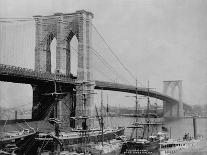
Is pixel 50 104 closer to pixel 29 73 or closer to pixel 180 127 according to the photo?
pixel 29 73

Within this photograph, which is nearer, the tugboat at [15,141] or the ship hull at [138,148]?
the tugboat at [15,141]

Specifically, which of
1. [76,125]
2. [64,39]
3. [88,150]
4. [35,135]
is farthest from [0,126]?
[64,39]

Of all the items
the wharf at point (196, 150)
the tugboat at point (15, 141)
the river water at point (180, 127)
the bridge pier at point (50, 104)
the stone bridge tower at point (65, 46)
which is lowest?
the wharf at point (196, 150)

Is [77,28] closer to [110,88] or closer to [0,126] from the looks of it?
[110,88]

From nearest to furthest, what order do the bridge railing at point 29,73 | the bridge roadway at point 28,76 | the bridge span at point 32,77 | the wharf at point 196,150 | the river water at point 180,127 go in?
the wharf at point 196,150, the bridge railing at point 29,73, the bridge roadway at point 28,76, the bridge span at point 32,77, the river water at point 180,127

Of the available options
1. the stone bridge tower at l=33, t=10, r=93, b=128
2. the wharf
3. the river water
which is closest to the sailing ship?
the stone bridge tower at l=33, t=10, r=93, b=128

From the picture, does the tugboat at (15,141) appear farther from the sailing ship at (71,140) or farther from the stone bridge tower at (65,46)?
the stone bridge tower at (65,46)

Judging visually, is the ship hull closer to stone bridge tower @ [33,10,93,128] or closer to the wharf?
the wharf

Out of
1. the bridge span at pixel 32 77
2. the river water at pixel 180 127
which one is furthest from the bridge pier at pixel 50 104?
the river water at pixel 180 127

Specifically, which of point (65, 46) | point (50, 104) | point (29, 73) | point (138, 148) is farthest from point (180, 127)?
point (29, 73)
